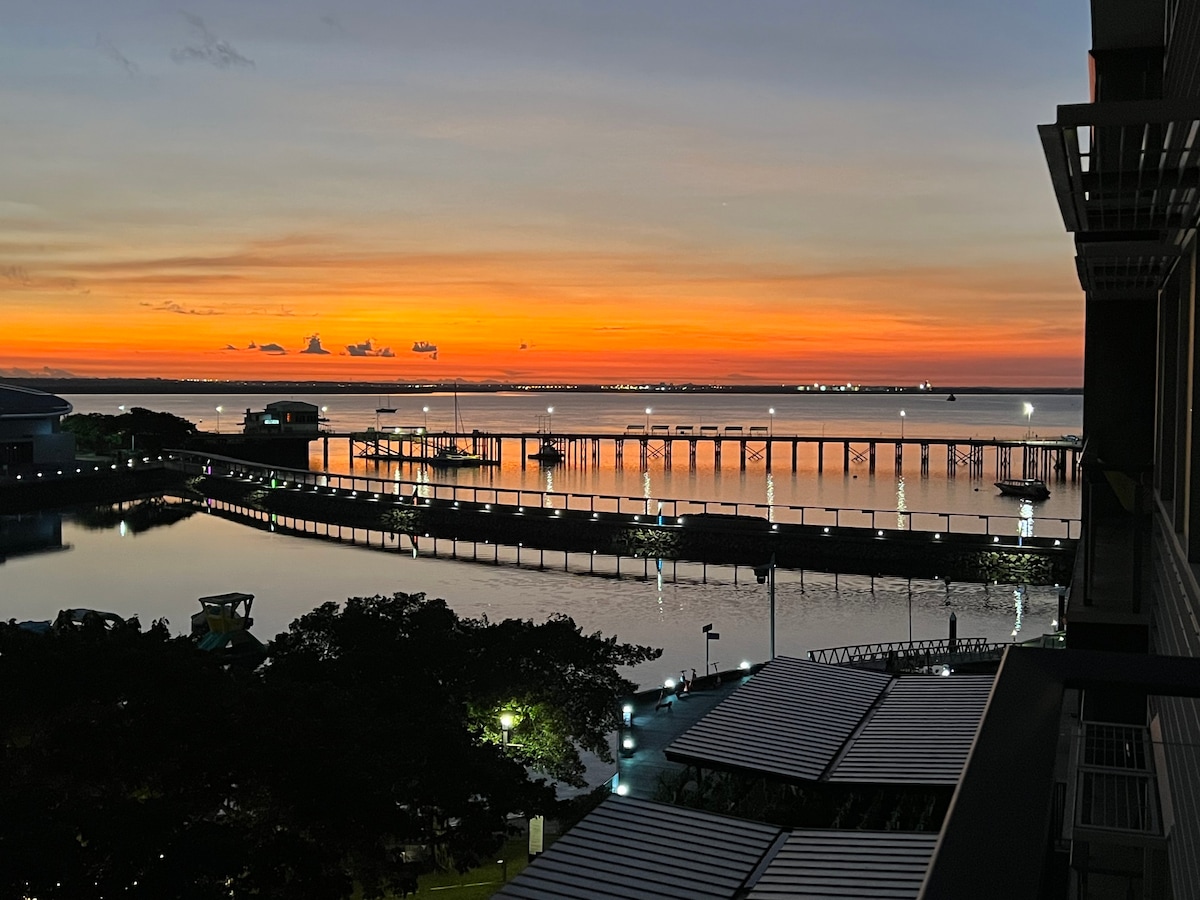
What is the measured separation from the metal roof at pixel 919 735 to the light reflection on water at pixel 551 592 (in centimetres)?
1221

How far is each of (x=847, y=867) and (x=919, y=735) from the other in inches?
182

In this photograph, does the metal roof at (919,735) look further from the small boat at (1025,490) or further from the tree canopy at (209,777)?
the small boat at (1025,490)

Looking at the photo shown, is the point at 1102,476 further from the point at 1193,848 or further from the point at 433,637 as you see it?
the point at 1193,848

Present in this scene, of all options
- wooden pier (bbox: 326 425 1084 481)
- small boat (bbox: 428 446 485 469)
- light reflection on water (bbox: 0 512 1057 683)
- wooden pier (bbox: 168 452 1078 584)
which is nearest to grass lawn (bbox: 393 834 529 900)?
light reflection on water (bbox: 0 512 1057 683)

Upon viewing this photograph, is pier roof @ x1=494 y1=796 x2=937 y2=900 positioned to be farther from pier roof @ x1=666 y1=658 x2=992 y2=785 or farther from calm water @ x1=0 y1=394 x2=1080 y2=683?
calm water @ x1=0 y1=394 x2=1080 y2=683

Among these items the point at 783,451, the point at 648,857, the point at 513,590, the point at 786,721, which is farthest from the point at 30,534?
the point at 783,451

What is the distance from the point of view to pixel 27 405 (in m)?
66.6

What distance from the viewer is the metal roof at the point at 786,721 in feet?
45.3

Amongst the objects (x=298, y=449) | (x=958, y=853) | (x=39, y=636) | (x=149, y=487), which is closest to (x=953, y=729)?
(x=39, y=636)

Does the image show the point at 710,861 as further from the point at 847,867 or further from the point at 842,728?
the point at 842,728

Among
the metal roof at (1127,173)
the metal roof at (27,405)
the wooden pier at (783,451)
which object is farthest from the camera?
the wooden pier at (783,451)

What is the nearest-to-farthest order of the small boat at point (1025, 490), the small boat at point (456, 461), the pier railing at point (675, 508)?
the pier railing at point (675, 508) → the small boat at point (1025, 490) → the small boat at point (456, 461)

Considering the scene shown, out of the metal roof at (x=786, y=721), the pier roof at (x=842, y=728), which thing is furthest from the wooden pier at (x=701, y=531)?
the pier roof at (x=842, y=728)

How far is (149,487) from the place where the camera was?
73375 millimetres
